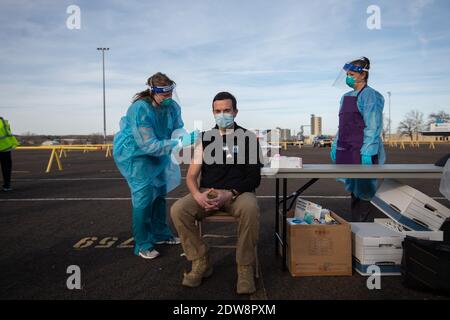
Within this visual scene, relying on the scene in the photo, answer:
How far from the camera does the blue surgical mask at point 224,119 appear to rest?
10.5ft

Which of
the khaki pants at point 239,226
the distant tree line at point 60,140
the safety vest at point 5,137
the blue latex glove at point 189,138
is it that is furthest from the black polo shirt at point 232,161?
the distant tree line at point 60,140

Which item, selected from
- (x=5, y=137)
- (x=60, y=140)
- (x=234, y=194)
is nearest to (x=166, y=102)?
(x=234, y=194)

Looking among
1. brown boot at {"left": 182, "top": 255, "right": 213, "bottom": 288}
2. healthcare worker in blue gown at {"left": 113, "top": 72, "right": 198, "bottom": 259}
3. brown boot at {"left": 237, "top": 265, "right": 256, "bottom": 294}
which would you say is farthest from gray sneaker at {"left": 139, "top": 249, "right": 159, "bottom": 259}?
brown boot at {"left": 237, "top": 265, "right": 256, "bottom": 294}

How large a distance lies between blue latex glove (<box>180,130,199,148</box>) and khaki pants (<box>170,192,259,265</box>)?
27.3 inches

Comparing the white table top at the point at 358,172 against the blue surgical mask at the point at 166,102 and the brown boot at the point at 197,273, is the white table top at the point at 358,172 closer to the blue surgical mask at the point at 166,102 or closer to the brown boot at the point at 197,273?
the brown boot at the point at 197,273

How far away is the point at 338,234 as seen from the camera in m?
3.15

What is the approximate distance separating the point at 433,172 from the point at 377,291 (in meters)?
1.20

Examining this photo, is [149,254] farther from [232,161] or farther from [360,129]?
[360,129]

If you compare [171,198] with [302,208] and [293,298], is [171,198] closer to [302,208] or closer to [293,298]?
[302,208]

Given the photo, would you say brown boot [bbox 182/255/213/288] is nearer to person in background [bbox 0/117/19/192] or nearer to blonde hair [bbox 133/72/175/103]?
blonde hair [bbox 133/72/175/103]

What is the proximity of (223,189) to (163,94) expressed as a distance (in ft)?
4.10

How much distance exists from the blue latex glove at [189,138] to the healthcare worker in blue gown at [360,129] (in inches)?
72.5

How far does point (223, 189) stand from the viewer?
3180 millimetres

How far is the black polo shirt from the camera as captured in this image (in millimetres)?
3156
